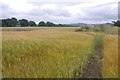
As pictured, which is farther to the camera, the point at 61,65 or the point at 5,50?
the point at 5,50

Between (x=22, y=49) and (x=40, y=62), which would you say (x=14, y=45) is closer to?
(x=22, y=49)

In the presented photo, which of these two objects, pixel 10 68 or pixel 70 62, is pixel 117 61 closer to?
pixel 70 62

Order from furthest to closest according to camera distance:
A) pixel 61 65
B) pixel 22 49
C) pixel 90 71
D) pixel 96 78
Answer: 1. pixel 90 71
2. pixel 22 49
3. pixel 96 78
4. pixel 61 65

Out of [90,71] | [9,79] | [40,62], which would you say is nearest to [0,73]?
[9,79]

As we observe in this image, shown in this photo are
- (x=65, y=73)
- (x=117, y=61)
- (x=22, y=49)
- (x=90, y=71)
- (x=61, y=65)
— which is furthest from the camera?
(x=90, y=71)

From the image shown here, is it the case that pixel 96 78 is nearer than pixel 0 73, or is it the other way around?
pixel 0 73

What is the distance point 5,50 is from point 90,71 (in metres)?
3.52

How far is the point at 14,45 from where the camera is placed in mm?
11414

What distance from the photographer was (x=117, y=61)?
9.57 metres

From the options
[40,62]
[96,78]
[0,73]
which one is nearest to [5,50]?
[40,62]

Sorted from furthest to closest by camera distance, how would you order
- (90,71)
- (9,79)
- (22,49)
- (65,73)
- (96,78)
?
(90,71)
(22,49)
(96,78)
(65,73)
(9,79)

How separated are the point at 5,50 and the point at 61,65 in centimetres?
261

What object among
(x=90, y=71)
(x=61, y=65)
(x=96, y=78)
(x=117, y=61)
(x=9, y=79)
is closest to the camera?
(x=9, y=79)

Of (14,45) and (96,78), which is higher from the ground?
(14,45)
